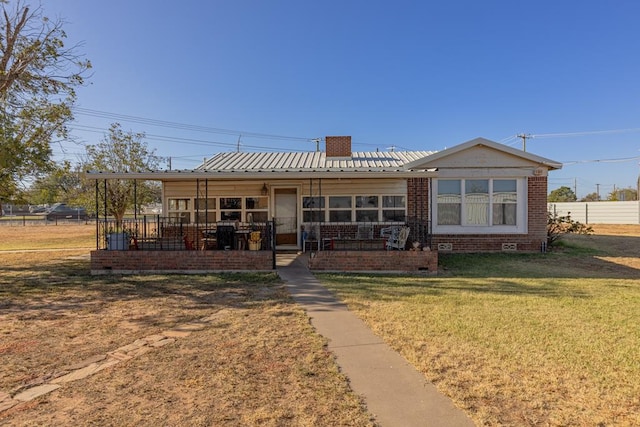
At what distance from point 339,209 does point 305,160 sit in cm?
281

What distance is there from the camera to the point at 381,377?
3.73 metres

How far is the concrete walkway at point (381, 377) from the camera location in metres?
3.01

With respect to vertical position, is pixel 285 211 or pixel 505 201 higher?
pixel 505 201

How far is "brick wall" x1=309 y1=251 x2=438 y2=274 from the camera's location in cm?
980

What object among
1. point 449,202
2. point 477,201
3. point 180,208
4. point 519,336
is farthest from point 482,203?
point 180,208

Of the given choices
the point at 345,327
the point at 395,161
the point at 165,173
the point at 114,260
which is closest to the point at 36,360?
the point at 345,327

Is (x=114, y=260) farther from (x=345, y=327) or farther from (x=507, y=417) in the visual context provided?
(x=507, y=417)

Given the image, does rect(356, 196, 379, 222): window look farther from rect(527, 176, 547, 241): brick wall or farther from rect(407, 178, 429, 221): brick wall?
rect(527, 176, 547, 241): brick wall

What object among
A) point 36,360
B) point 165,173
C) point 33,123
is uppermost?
point 33,123

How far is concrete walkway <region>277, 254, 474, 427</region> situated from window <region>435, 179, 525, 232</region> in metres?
8.03

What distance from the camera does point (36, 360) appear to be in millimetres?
4223

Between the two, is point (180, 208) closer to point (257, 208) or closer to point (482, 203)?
point (257, 208)

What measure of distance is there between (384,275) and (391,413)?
21.3ft

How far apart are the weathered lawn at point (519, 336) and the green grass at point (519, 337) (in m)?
0.01
